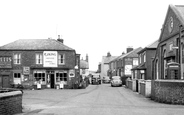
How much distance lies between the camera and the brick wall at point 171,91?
20000 millimetres

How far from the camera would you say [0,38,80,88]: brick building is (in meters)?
41.4

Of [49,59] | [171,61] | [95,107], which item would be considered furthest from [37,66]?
[95,107]

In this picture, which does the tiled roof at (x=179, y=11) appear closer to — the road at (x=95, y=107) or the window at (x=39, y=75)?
the road at (x=95, y=107)

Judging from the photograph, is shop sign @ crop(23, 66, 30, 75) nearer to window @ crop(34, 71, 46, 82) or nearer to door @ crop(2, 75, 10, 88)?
window @ crop(34, 71, 46, 82)

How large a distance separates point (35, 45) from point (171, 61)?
21567 millimetres

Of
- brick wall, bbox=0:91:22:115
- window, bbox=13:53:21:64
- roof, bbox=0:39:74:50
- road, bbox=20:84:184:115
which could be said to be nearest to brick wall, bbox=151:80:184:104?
road, bbox=20:84:184:115

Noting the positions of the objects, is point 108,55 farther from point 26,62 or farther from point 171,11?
point 171,11

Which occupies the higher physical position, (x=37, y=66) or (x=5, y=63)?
(x=5, y=63)

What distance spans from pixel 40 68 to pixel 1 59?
5.94 m

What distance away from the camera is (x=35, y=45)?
142 ft

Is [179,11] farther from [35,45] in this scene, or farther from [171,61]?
Result: [35,45]

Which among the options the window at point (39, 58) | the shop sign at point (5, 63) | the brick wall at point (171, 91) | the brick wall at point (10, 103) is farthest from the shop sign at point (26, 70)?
the brick wall at point (10, 103)

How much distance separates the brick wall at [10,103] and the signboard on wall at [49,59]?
28378mm

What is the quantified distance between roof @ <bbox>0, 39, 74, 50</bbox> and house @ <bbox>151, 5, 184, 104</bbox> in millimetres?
14616
